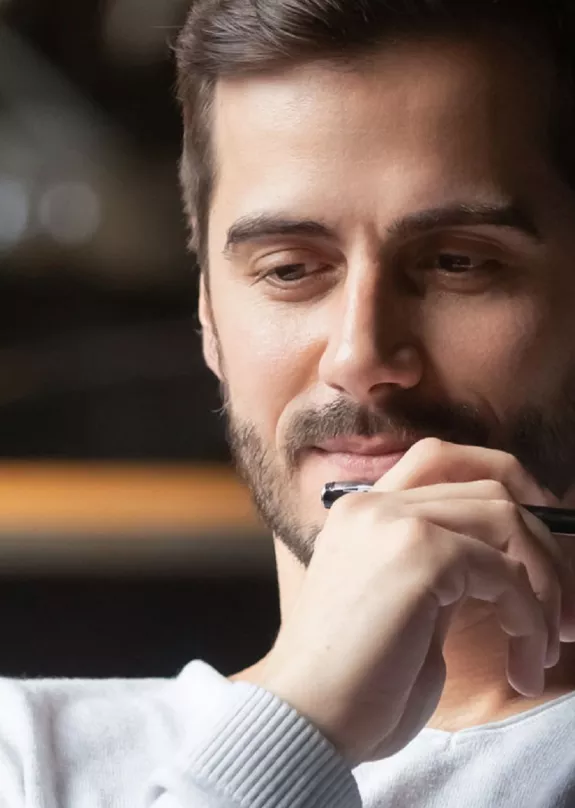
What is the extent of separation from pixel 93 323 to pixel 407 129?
0.55m

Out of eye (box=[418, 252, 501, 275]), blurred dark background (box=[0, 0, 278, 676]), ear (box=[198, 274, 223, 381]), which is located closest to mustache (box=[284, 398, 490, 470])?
eye (box=[418, 252, 501, 275])

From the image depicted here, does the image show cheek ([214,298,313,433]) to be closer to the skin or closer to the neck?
the skin

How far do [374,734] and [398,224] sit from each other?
0.42 metres

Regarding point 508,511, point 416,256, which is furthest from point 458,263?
point 508,511

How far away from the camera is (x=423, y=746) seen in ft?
3.00

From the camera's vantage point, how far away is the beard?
3.07 feet

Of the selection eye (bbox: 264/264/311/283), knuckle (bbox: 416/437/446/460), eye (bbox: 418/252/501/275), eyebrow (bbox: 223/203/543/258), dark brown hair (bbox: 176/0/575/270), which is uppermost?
dark brown hair (bbox: 176/0/575/270)

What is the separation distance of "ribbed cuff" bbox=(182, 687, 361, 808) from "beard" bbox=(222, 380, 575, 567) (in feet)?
0.96

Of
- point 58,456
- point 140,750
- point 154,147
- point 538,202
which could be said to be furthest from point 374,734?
point 154,147

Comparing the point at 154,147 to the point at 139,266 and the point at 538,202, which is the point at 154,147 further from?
the point at 538,202

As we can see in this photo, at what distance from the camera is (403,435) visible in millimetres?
933

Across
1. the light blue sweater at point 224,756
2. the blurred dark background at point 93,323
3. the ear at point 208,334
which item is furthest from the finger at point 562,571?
the blurred dark background at point 93,323

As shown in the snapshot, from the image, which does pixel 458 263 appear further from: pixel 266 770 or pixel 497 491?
pixel 266 770

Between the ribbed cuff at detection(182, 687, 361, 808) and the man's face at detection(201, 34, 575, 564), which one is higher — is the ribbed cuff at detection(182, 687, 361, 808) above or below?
below
